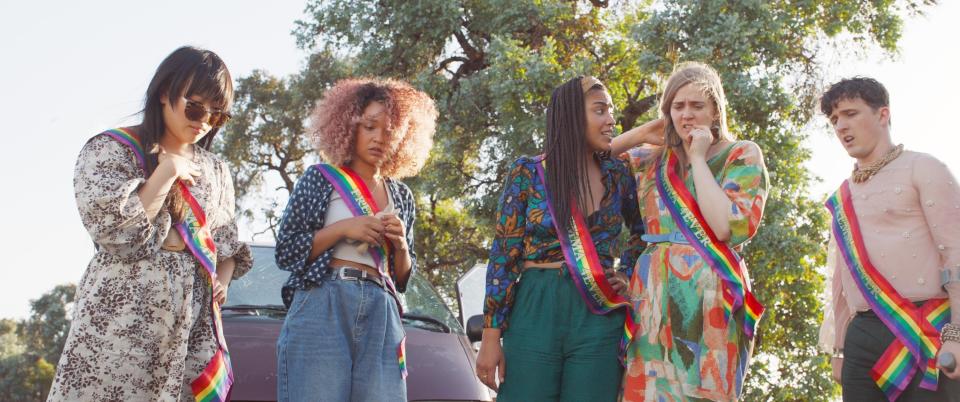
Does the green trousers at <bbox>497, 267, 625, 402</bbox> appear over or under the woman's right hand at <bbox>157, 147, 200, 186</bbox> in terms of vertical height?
under

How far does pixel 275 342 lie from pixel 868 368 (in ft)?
8.51

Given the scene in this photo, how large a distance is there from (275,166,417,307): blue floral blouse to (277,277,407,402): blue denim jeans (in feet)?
0.19

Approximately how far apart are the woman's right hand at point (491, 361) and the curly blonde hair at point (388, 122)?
80 centimetres

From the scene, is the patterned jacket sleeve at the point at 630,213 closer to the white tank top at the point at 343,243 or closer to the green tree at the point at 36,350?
the white tank top at the point at 343,243

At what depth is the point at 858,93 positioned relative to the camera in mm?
3973

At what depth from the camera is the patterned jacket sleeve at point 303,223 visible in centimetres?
355

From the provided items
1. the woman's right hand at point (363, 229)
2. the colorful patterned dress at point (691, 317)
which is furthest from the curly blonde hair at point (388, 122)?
the colorful patterned dress at point (691, 317)

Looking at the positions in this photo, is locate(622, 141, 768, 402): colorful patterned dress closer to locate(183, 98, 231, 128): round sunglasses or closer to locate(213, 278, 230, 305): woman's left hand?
locate(213, 278, 230, 305): woman's left hand

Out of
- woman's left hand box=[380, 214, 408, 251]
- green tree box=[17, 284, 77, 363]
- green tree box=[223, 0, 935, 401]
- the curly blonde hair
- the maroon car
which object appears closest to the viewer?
woman's left hand box=[380, 214, 408, 251]

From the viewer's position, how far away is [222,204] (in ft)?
11.7

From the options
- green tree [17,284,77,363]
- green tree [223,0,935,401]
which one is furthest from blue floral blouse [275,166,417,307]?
green tree [17,284,77,363]

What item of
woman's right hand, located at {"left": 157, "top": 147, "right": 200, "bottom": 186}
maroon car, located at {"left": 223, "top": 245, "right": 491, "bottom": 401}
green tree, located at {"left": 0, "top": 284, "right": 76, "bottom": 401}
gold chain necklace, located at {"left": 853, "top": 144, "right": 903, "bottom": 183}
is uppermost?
gold chain necklace, located at {"left": 853, "top": 144, "right": 903, "bottom": 183}

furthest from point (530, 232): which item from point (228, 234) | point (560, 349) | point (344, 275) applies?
point (228, 234)

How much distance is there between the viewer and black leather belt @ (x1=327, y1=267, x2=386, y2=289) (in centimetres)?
355
